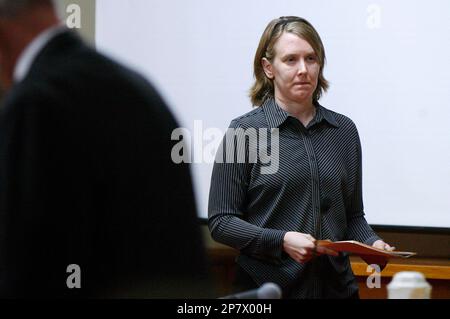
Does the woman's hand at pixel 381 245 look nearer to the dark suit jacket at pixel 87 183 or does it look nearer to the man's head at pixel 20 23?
the dark suit jacket at pixel 87 183

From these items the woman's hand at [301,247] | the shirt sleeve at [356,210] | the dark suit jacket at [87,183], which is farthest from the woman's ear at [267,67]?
the dark suit jacket at [87,183]

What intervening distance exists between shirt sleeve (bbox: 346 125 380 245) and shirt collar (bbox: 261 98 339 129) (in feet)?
0.31

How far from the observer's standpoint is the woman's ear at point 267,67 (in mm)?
2232

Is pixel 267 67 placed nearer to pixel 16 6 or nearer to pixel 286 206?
pixel 286 206

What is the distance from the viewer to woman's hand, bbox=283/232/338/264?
1969mm

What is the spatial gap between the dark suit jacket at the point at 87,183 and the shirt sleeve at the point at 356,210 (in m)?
1.16

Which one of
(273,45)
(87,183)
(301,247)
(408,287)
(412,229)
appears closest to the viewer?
(87,183)

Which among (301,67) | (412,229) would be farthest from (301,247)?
(412,229)

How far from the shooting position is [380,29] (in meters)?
3.05

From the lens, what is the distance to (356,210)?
221cm

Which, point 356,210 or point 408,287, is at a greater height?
point 356,210

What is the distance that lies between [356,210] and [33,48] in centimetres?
133

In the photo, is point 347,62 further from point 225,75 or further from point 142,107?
point 142,107
